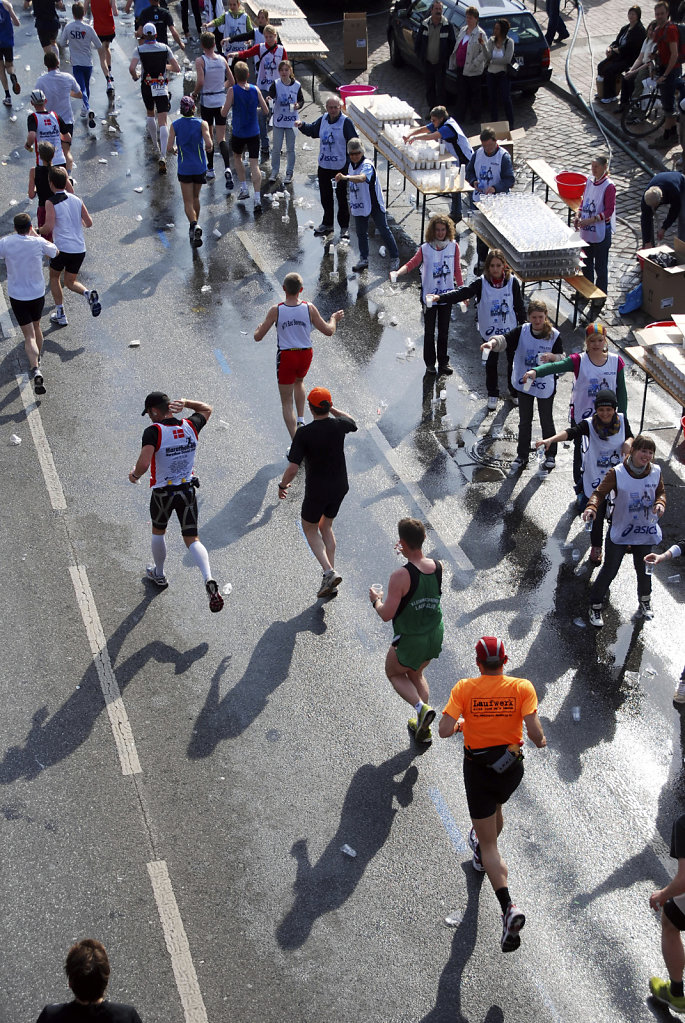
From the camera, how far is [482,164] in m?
14.7

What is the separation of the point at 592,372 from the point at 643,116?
10.3 metres

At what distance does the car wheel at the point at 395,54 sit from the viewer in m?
21.7

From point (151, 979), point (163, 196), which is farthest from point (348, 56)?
point (151, 979)

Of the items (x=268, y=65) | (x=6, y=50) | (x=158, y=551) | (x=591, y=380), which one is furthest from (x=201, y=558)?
(x=6, y=50)

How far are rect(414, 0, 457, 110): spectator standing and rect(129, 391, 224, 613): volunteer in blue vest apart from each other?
12.1 metres

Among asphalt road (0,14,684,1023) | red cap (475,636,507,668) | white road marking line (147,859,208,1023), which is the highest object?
red cap (475,636,507,668)

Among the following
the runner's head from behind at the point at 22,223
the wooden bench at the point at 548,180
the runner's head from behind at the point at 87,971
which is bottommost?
the wooden bench at the point at 548,180

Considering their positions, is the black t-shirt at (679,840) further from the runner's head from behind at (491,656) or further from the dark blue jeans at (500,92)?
the dark blue jeans at (500,92)

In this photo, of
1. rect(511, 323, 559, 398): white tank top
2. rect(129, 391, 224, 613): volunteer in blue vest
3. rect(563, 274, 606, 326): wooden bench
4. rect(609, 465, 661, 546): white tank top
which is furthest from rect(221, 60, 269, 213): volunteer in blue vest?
rect(609, 465, 661, 546): white tank top

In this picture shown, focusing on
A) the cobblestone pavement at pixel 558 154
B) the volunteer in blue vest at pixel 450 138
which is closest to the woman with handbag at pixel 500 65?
the cobblestone pavement at pixel 558 154

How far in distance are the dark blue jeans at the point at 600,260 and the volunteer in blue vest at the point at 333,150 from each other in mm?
3330

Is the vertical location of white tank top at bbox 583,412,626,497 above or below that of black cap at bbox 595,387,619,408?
below

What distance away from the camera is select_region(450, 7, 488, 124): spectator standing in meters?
18.0

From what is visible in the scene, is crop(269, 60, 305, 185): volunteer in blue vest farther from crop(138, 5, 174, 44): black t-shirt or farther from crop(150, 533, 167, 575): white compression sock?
crop(150, 533, 167, 575): white compression sock
